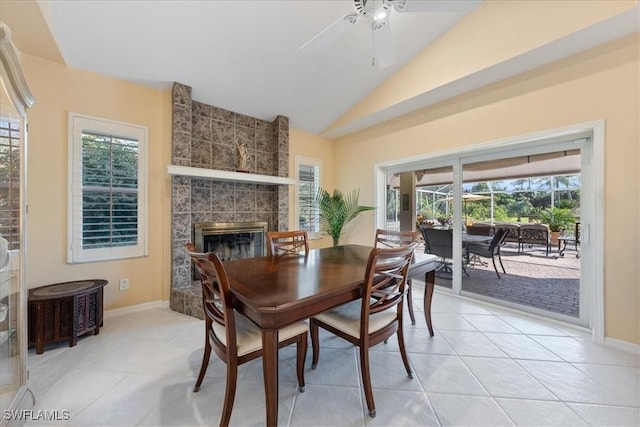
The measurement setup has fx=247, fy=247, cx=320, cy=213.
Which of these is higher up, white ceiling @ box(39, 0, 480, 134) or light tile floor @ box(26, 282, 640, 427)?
white ceiling @ box(39, 0, 480, 134)

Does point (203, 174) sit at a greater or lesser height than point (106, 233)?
greater

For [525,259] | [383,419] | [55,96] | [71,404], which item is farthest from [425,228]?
[55,96]

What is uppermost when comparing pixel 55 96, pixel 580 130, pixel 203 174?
pixel 55 96

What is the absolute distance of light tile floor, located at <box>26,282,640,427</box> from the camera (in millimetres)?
1406

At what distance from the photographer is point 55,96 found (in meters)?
2.44

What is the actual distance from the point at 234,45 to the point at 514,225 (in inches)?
153

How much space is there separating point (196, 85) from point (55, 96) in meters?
1.31

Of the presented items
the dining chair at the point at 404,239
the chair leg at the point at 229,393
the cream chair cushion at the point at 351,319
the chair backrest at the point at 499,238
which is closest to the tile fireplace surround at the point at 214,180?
the chair leg at the point at 229,393

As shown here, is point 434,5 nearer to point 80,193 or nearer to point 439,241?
point 439,241

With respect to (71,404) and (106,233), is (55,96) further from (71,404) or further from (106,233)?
(71,404)

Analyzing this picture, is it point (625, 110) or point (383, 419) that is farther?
point (625, 110)

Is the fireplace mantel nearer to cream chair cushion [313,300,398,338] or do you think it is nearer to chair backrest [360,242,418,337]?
cream chair cushion [313,300,398,338]

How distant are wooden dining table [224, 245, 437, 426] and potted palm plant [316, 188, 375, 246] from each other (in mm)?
2284

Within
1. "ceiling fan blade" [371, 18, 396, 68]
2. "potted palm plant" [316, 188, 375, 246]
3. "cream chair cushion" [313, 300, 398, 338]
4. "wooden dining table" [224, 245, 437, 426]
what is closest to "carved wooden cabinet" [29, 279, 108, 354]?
"wooden dining table" [224, 245, 437, 426]
